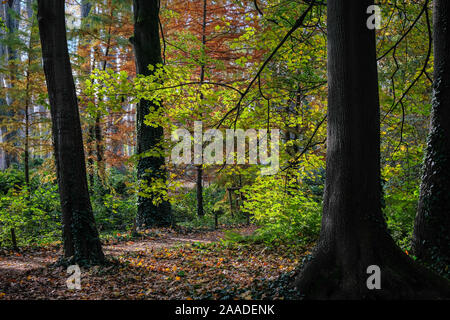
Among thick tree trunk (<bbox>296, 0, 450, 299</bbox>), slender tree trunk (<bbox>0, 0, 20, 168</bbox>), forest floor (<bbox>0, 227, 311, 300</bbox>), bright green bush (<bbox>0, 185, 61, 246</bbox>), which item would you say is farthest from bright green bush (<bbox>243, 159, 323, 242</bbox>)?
slender tree trunk (<bbox>0, 0, 20, 168</bbox>)

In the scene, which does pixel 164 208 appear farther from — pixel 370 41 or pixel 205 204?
pixel 370 41

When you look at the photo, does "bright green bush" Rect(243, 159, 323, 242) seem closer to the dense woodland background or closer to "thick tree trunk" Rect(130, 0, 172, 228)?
the dense woodland background

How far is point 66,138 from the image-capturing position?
19.0 ft

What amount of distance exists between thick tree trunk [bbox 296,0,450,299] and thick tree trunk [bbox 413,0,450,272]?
113 centimetres

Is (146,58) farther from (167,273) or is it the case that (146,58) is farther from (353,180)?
(353,180)

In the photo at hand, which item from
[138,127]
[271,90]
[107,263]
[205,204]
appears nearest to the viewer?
[107,263]

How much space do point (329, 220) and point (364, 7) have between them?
253 cm

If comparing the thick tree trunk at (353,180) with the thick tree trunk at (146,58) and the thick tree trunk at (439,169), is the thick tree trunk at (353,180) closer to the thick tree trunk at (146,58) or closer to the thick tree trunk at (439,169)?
the thick tree trunk at (439,169)

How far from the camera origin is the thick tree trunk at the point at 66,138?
564 centimetres

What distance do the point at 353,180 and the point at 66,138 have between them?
16.2 ft

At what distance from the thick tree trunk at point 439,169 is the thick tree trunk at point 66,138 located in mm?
5577

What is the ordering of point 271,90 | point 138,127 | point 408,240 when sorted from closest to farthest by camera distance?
1. point 408,240
2. point 271,90
3. point 138,127
